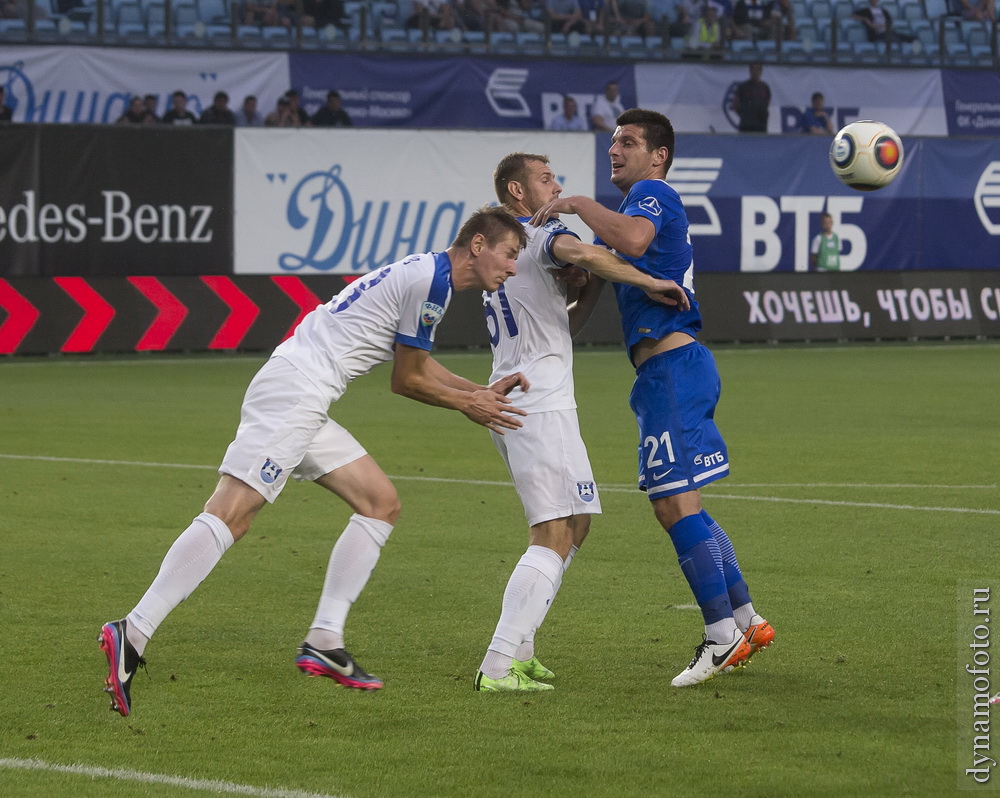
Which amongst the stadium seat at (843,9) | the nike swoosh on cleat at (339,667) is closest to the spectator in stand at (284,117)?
the stadium seat at (843,9)

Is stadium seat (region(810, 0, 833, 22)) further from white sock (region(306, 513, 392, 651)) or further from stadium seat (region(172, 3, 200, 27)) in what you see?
white sock (region(306, 513, 392, 651))

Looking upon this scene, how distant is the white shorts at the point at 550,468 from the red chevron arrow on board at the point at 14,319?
55.3ft

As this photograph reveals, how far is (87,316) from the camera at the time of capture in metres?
22.0

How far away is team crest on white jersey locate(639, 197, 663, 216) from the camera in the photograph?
19.7ft

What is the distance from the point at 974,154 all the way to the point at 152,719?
79.2ft

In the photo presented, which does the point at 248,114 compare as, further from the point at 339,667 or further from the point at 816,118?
the point at 339,667

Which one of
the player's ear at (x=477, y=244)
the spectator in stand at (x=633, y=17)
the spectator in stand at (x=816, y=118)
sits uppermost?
the player's ear at (x=477, y=244)

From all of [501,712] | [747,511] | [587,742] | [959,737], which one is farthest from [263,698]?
[747,511]

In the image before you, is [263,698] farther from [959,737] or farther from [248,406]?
[959,737]

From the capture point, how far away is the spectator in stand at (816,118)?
1135 inches

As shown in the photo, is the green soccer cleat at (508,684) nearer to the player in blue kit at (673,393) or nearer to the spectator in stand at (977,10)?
the player in blue kit at (673,393)

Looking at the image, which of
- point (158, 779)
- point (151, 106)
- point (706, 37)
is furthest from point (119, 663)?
point (706, 37)

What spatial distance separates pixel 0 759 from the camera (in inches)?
191

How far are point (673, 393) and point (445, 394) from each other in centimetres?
92
